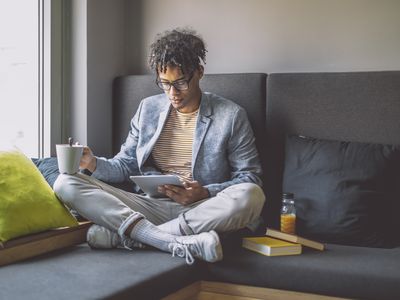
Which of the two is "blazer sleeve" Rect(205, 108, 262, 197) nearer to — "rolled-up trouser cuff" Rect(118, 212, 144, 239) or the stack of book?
the stack of book

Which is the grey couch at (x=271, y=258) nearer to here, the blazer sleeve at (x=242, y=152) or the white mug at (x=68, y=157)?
the blazer sleeve at (x=242, y=152)

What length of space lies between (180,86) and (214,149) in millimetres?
316

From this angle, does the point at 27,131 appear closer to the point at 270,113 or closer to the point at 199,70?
the point at 199,70

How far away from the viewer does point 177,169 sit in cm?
272

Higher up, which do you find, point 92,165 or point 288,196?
point 92,165

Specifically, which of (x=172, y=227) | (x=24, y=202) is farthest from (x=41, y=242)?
(x=172, y=227)

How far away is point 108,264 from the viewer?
1.99m

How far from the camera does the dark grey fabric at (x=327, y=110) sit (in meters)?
2.63

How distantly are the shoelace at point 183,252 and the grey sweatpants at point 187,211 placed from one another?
11 centimetres

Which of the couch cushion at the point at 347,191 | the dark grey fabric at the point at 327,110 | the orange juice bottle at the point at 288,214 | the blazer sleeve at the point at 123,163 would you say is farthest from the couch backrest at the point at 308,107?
the blazer sleeve at the point at 123,163

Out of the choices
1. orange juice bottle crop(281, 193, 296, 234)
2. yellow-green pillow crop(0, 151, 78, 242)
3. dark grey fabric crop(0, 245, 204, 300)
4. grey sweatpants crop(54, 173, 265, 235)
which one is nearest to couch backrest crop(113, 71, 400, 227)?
orange juice bottle crop(281, 193, 296, 234)

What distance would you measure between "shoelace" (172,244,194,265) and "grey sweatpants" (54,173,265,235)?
11cm

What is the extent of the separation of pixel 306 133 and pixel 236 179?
45 cm

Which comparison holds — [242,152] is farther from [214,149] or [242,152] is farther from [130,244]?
[130,244]
